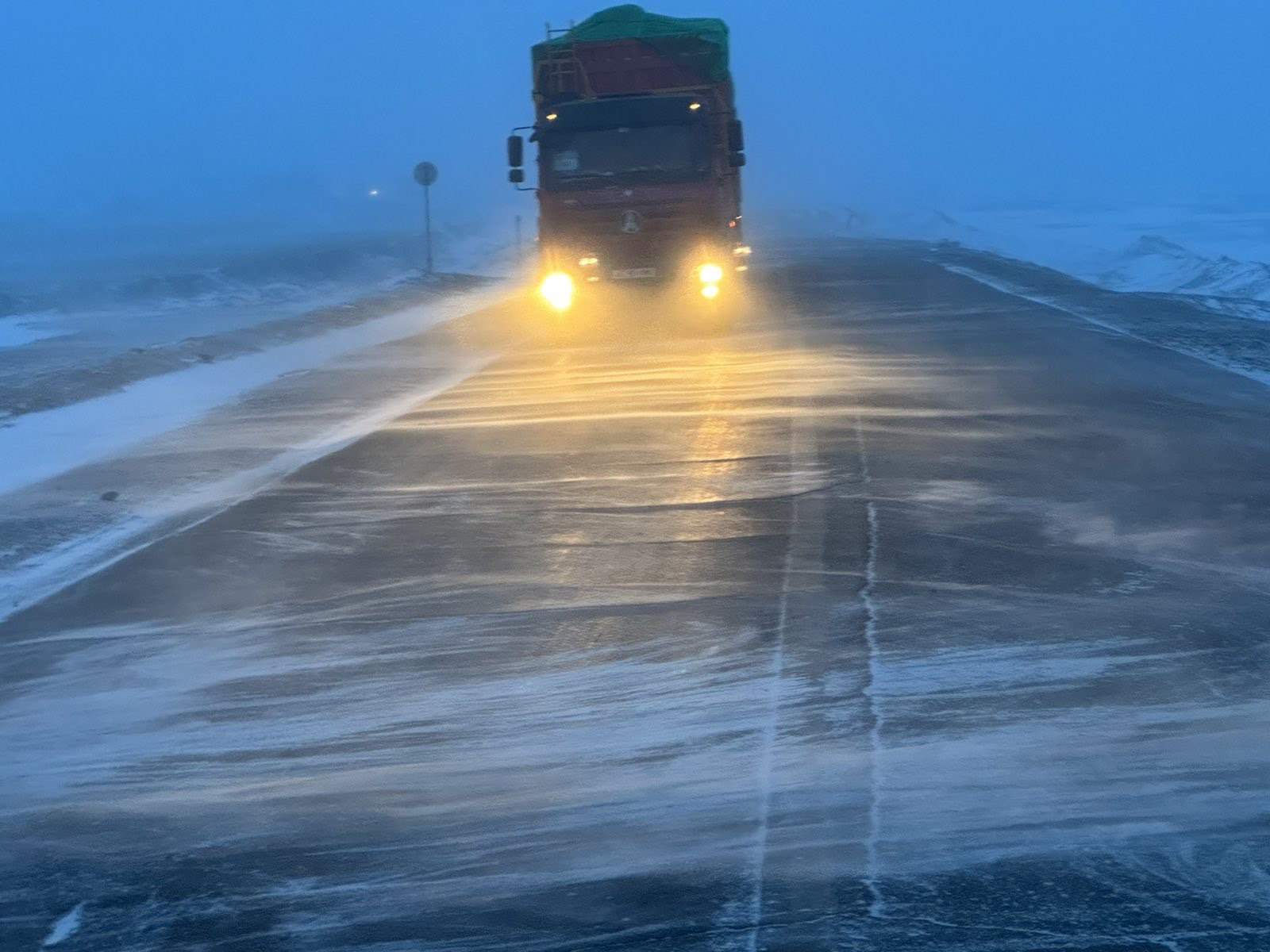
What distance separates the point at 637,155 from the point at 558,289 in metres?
2.32

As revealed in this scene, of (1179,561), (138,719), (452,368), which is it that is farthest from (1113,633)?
(452,368)

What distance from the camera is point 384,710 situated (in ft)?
21.0

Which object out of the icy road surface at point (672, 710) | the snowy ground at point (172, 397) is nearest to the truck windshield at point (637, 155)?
the snowy ground at point (172, 397)

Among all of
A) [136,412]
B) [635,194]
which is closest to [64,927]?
[136,412]

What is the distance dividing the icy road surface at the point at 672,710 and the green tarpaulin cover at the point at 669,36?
1375 centimetres

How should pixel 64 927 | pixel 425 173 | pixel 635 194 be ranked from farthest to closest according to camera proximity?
pixel 425 173
pixel 635 194
pixel 64 927

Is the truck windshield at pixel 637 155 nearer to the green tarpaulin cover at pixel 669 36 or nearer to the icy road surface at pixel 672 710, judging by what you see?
the green tarpaulin cover at pixel 669 36

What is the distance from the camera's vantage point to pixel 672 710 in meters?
6.29

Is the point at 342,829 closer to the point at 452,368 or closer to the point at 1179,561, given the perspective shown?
the point at 1179,561

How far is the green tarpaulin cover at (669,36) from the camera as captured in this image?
2461 centimetres

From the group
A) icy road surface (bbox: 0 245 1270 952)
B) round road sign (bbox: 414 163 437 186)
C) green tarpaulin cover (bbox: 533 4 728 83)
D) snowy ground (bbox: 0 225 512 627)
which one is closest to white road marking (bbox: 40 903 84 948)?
icy road surface (bbox: 0 245 1270 952)

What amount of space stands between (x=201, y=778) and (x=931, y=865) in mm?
2623

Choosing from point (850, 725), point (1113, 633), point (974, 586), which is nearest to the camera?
point (850, 725)

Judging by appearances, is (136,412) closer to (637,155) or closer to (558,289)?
(558,289)
